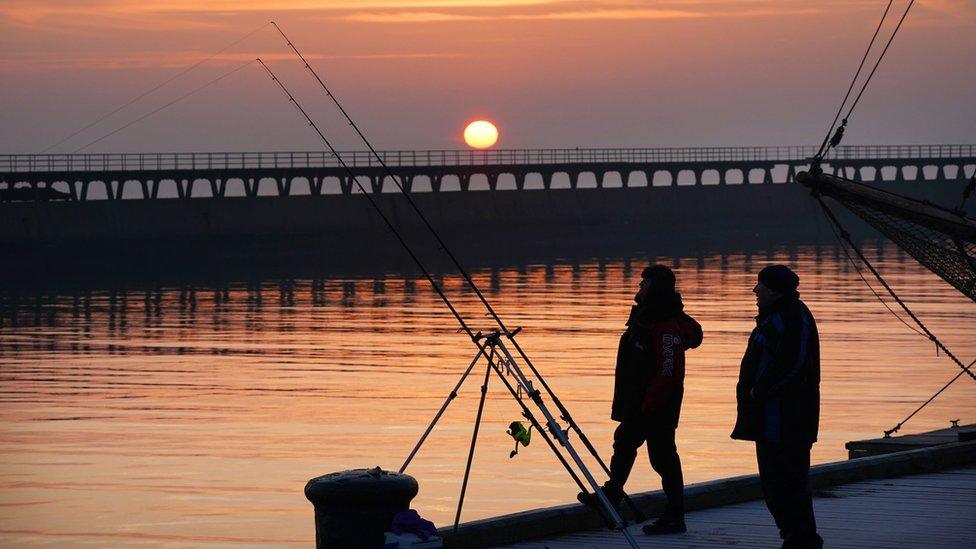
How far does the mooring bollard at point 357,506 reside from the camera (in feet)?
33.0

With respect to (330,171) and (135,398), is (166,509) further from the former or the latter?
(330,171)

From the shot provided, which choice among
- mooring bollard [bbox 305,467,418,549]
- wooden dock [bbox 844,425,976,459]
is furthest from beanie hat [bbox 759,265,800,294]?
wooden dock [bbox 844,425,976,459]

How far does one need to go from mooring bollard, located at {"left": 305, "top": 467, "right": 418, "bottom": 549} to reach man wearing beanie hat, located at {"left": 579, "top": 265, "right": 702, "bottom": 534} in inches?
58.2

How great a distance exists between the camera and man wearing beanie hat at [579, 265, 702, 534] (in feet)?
36.2

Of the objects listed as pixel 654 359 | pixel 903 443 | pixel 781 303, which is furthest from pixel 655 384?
pixel 903 443

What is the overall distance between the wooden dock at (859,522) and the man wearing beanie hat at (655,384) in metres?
0.28

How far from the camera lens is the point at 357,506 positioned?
10.1 m

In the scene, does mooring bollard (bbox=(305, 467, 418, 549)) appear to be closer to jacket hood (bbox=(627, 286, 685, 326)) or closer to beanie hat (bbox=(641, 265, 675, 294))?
jacket hood (bbox=(627, 286, 685, 326))

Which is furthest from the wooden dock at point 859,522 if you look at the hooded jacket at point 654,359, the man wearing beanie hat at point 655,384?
the hooded jacket at point 654,359

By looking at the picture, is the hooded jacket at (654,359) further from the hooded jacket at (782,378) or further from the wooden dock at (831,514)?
the hooded jacket at (782,378)

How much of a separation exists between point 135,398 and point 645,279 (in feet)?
52.3


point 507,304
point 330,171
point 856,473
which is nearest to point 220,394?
point 856,473

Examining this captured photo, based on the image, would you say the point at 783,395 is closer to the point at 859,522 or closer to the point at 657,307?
the point at 657,307

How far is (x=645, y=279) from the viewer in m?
11.1
